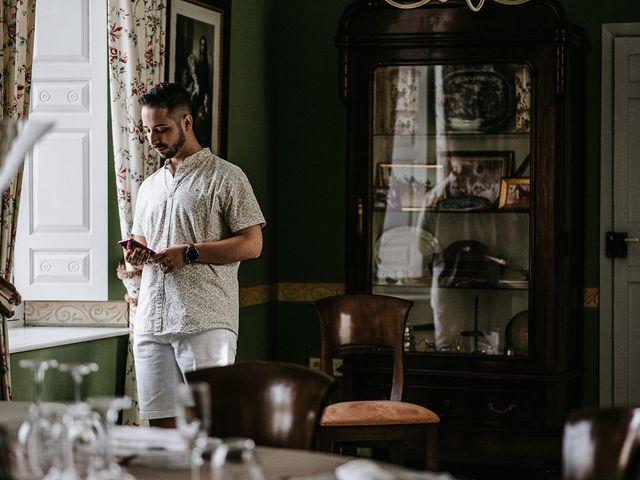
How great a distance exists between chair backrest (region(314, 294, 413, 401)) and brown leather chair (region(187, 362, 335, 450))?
1.58m

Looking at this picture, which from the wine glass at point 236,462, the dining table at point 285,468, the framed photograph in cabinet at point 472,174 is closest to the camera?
the wine glass at point 236,462

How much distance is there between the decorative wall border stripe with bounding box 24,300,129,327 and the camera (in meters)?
4.11

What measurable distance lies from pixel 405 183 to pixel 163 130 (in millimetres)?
1713

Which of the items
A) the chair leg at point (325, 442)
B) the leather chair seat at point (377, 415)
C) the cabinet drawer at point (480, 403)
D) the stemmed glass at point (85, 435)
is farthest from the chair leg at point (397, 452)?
the stemmed glass at point (85, 435)

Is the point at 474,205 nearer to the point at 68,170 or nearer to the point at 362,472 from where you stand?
the point at 68,170

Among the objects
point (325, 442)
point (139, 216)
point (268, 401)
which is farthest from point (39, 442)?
point (325, 442)

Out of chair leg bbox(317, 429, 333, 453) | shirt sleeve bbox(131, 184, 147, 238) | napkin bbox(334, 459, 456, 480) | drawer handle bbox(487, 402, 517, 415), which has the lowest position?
drawer handle bbox(487, 402, 517, 415)

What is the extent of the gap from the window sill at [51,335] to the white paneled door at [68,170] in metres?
0.14

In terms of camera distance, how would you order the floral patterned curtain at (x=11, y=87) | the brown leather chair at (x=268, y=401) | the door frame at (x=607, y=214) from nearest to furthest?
1. the brown leather chair at (x=268, y=401)
2. the floral patterned curtain at (x=11, y=87)
3. the door frame at (x=607, y=214)

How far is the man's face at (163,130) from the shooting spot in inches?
131

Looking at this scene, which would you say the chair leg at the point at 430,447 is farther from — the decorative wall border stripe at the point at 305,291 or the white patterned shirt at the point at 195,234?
the decorative wall border stripe at the point at 305,291

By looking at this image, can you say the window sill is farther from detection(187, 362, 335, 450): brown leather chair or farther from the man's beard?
detection(187, 362, 335, 450): brown leather chair

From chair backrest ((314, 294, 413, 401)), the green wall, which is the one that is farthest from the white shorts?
chair backrest ((314, 294, 413, 401))

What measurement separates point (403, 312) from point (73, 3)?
182cm
